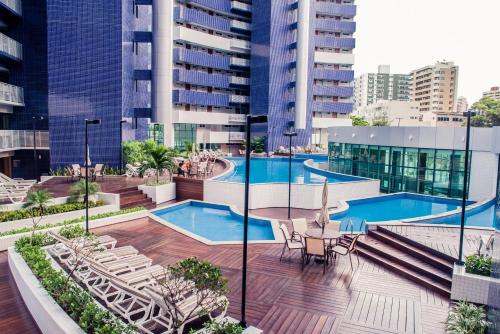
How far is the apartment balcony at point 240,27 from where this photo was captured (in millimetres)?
41219

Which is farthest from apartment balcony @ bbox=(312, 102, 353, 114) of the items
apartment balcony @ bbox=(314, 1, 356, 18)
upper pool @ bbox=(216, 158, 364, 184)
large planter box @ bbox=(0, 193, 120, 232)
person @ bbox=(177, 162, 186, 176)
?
large planter box @ bbox=(0, 193, 120, 232)

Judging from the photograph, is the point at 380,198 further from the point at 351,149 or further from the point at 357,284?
the point at 357,284

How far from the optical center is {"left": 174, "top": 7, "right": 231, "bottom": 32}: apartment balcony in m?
35.8

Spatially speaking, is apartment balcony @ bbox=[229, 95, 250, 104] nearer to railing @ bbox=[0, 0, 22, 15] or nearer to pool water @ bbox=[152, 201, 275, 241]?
railing @ bbox=[0, 0, 22, 15]

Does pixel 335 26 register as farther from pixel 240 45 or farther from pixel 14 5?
pixel 14 5

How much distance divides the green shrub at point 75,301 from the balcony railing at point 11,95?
15738mm

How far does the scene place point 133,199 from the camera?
15.2 m

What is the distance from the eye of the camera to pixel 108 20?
21.3 m

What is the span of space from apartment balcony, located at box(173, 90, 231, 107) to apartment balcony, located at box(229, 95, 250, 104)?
1.57 feet

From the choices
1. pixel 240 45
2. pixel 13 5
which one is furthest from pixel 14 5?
pixel 240 45

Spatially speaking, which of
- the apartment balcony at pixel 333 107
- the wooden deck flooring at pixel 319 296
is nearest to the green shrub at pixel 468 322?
the wooden deck flooring at pixel 319 296

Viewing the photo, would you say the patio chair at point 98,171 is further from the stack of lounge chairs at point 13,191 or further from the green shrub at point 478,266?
the green shrub at point 478,266

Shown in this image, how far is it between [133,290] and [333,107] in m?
43.2

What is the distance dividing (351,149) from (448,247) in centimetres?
1525
